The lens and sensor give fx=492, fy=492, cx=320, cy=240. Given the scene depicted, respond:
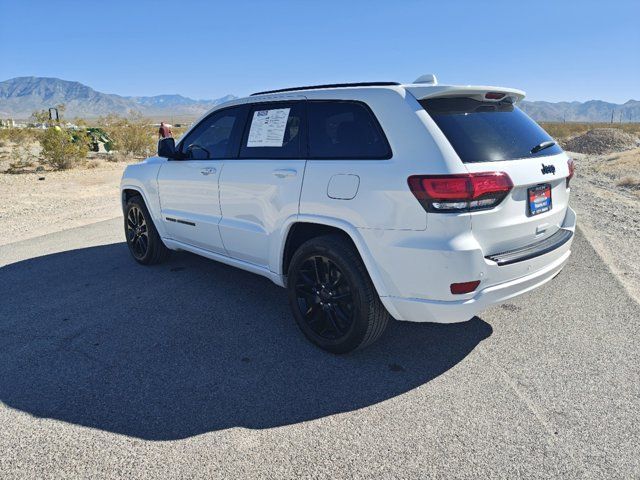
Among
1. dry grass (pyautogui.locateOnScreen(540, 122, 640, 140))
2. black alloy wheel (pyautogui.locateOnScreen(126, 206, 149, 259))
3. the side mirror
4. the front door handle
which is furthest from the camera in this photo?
dry grass (pyautogui.locateOnScreen(540, 122, 640, 140))

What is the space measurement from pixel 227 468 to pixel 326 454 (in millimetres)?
502

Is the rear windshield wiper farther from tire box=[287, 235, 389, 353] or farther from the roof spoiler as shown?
tire box=[287, 235, 389, 353]

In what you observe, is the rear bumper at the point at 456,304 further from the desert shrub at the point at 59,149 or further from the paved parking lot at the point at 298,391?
the desert shrub at the point at 59,149

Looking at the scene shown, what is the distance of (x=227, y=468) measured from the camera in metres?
2.45

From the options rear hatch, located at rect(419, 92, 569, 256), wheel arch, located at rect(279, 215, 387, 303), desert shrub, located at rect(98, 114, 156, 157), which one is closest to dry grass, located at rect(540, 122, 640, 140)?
desert shrub, located at rect(98, 114, 156, 157)

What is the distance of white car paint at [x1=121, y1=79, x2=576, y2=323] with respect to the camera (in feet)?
9.42

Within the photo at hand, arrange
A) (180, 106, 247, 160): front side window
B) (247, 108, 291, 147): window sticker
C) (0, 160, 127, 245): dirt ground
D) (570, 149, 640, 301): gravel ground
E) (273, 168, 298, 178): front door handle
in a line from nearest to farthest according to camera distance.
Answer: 1. (273, 168, 298, 178): front door handle
2. (247, 108, 291, 147): window sticker
3. (180, 106, 247, 160): front side window
4. (570, 149, 640, 301): gravel ground
5. (0, 160, 127, 245): dirt ground

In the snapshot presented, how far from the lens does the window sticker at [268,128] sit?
388cm

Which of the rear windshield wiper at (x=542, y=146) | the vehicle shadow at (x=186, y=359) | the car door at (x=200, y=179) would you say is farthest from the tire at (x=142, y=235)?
the rear windshield wiper at (x=542, y=146)

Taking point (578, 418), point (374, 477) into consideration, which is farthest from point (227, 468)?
point (578, 418)

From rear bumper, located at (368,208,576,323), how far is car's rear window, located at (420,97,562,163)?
0.60 m

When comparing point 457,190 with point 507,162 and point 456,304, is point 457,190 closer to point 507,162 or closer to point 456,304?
point 507,162

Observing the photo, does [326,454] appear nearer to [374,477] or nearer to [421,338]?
[374,477]

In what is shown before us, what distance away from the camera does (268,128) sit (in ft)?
13.1
